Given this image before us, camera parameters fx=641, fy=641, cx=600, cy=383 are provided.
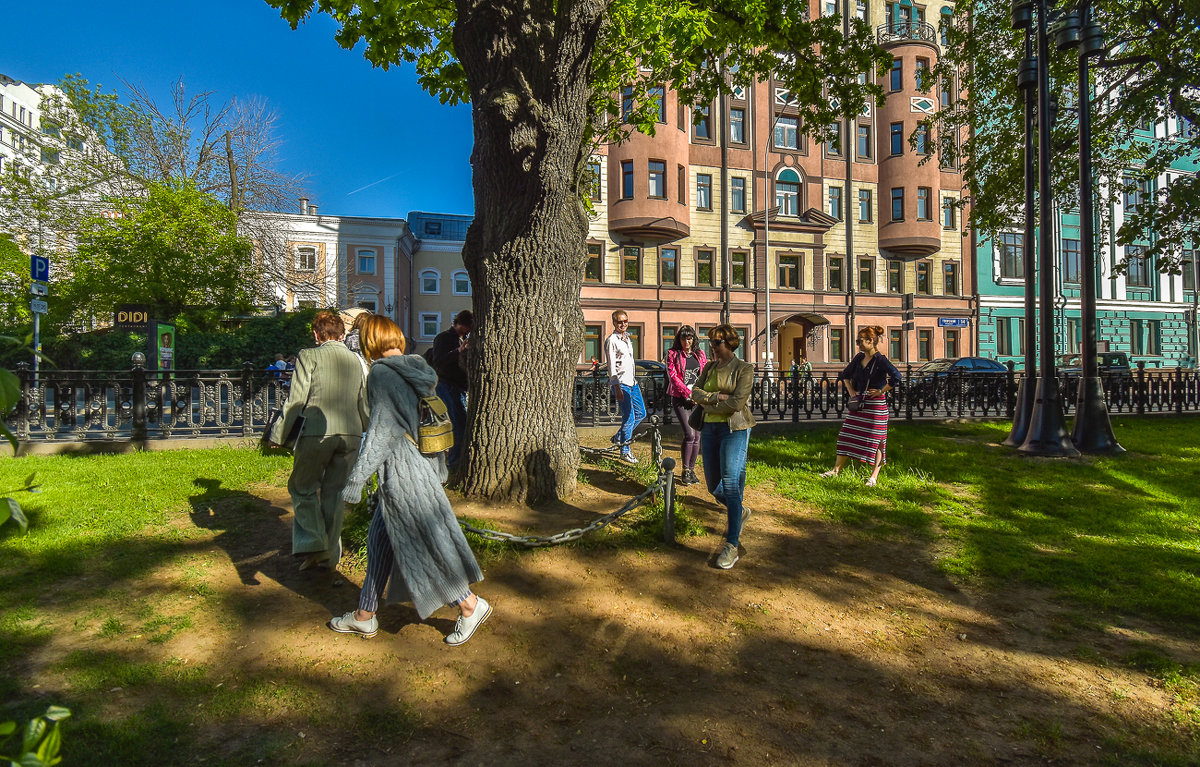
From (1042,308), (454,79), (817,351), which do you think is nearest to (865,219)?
(817,351)

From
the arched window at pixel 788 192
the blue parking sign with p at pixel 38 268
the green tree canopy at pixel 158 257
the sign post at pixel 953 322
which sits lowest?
the blue parking sign with p at pixel 38 268

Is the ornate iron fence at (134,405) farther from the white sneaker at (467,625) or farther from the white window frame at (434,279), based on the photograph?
the white window frame at (434,279)

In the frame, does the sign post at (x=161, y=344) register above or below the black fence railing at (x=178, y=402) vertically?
above

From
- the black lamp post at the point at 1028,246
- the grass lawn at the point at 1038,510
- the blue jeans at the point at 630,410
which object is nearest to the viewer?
the grass lawn at the point at 1038,510

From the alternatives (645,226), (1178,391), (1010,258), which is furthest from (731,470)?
(1010,258)

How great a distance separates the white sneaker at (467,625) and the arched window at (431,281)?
43.7 meters

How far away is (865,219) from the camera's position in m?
32.7

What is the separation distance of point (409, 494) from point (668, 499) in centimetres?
234

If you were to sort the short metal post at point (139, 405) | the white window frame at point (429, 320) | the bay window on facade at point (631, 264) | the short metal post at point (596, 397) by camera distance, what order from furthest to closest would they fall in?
1. the white window frame at point (429, 320)
2. the bay window on facade at point (631, 264)
3. the short metal post at point (596, 397)
4. the short metal post at point (139, 405)

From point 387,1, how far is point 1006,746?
8.25 m

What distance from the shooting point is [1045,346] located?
1059 centimetres

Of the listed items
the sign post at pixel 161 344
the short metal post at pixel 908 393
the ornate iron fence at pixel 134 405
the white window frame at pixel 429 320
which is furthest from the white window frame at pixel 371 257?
the short metal post at pixel 908 393

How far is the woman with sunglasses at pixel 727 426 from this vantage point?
198 inches

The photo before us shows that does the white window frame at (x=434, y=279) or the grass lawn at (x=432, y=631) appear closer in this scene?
the grass lawn at (x=432, y=631)
